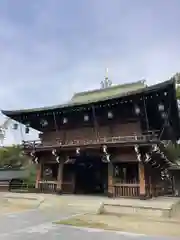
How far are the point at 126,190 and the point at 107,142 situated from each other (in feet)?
10.4

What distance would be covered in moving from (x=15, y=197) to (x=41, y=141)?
4.52m

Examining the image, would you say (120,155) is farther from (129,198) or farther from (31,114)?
(31,114)

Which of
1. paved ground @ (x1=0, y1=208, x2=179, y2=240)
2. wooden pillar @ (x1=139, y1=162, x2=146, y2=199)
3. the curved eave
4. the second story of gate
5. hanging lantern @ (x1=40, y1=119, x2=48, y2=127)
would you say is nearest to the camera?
paved ground @ (x1=0, y1=208, x2=179, y2=240)

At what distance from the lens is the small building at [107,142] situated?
15.8 meters

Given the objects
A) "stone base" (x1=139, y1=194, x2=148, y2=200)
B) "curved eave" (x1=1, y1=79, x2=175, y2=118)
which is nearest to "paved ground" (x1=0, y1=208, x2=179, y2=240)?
"stone base" (x1=139, y1=194, x2=148, y2=200)

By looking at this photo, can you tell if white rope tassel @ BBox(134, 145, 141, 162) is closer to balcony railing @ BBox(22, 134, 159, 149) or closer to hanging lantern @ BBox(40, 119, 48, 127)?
balcony railing @ BBox(22, 134, 159, 149)

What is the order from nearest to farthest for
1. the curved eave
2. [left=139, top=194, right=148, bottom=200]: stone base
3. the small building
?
the curved eave
[left=139, top=194, right=148, bottom=200]: stone base
the small building

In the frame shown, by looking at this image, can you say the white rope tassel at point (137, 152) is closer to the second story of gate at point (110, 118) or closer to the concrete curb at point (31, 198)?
the second story of gate at point (110, 118)

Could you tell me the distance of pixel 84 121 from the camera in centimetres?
1914

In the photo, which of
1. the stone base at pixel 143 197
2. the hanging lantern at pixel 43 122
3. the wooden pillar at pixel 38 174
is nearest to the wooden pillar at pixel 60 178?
the wooden pillar at pixel 38 174

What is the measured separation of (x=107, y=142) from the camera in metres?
16.0

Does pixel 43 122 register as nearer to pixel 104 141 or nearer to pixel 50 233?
pixel 104 141

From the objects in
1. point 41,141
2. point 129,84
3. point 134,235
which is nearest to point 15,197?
point 41,141

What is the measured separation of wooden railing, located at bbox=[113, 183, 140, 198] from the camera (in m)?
15.9
